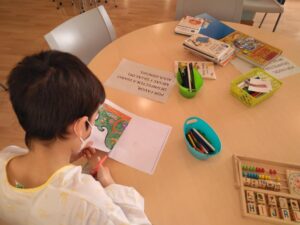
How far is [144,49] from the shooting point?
136 cm

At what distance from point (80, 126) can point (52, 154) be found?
11cm

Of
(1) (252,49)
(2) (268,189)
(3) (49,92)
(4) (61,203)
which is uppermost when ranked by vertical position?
(3) (49,92)

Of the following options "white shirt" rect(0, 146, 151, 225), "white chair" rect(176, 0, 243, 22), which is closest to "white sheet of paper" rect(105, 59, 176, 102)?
"white shirt" rect(0, 146, 151, 225)

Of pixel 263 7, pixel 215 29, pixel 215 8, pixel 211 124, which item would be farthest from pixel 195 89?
pixel 263 7

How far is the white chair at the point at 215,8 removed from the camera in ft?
5.53

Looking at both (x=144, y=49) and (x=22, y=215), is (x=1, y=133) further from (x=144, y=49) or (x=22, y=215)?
(x=22, y=215)

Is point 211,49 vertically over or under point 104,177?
over

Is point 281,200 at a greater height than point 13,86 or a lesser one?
lesser

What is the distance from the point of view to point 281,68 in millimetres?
1272

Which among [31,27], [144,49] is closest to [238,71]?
[144,49]

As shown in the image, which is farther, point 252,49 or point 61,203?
point 252,49

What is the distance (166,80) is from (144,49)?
10.6 inches

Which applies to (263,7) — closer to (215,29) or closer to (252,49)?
Answer: (215,29)

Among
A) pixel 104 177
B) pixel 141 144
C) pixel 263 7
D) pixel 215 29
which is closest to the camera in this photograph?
pixel 104 177
